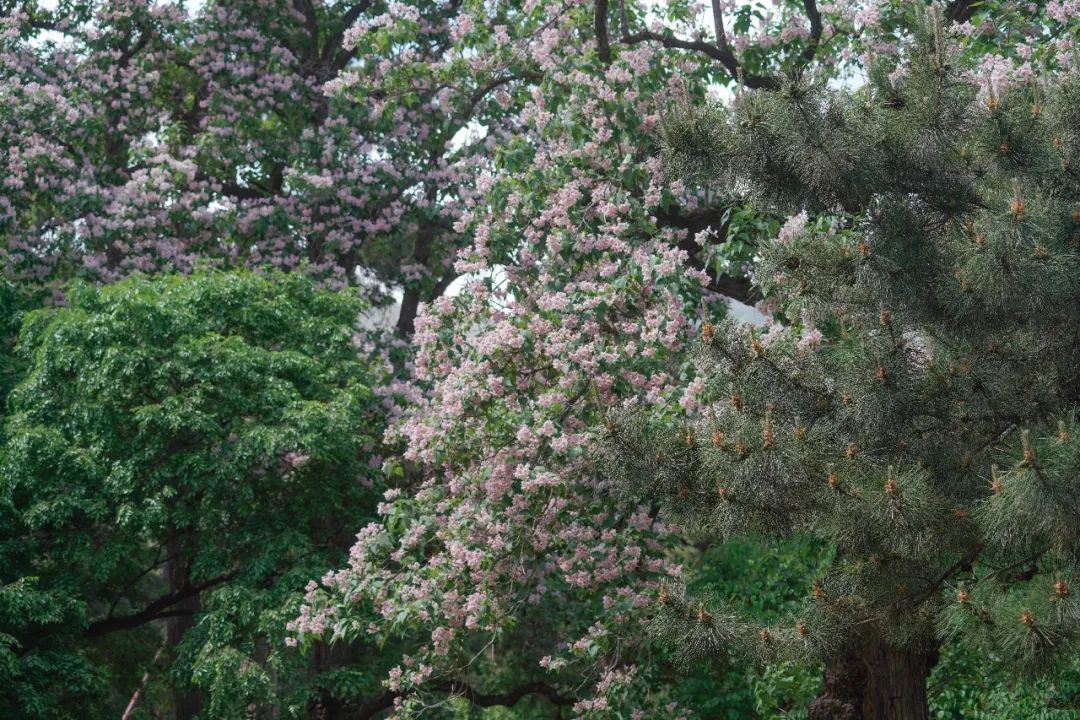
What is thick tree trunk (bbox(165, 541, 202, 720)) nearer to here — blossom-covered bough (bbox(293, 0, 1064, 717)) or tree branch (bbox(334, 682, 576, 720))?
tree branch (bbox(334, 682, 576, 720))

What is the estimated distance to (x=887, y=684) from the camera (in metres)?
7.83

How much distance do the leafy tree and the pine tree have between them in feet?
15.4

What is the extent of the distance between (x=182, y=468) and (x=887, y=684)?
550 cm

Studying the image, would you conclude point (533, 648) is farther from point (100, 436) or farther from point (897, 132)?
point (897, 132)

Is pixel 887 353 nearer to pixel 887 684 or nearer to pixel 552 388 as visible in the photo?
pixel 887 684

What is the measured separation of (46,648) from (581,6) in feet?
21.0

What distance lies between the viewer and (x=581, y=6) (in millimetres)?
10180

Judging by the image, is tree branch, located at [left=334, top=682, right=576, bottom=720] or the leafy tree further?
tree branch, located at [left=334, top=682, right=576, bottom=720]

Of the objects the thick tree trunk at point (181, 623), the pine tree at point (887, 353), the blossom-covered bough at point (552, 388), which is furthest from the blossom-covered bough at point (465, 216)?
the thick tree trunk at point (181, 623)

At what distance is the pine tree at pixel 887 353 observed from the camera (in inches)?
229

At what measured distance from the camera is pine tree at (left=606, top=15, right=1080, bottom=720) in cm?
580

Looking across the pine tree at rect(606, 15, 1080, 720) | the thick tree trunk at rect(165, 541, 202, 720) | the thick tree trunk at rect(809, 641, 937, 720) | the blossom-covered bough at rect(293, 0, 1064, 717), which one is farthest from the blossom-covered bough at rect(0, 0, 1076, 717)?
the thick tree trunk at rect(165, 541, 202, 720)

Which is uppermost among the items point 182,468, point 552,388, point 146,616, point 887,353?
point 182,468

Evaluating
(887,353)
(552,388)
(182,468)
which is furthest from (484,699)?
(887,353)
